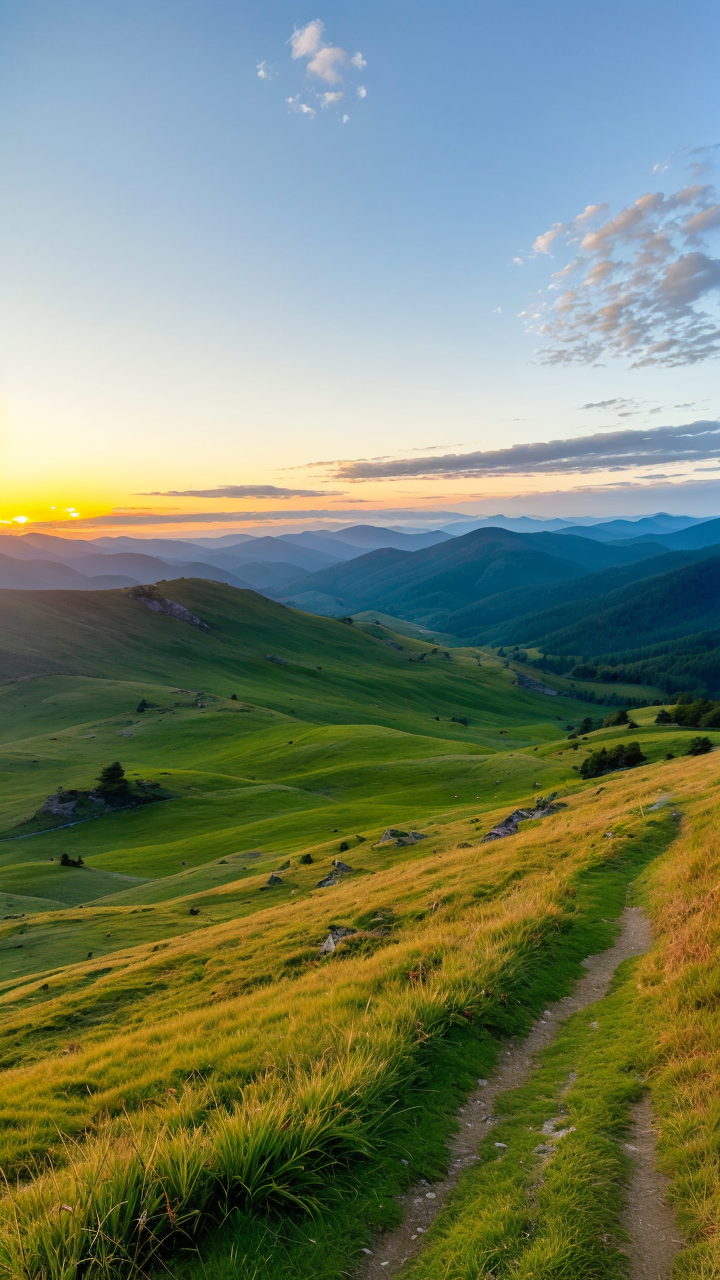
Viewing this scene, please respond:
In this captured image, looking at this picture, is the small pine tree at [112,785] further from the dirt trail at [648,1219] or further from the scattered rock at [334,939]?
the dirt trail at [648,1219]

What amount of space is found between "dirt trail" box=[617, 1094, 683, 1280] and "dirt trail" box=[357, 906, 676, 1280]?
2cm

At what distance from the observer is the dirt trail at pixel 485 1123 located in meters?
5.75

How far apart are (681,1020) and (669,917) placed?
16.7ft

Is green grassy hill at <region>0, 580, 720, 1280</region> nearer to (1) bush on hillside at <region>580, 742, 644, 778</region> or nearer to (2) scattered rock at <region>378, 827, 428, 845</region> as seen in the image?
(2) scattered rock at <region>378, 827, 428, 845</region>

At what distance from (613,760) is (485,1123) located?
226ft

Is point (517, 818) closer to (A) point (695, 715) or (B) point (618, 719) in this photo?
(A) point (695, 715)

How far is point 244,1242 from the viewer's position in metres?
5.50

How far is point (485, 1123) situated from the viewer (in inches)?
316

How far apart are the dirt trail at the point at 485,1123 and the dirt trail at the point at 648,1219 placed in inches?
0.7

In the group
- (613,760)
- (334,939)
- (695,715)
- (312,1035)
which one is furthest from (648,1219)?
(695,715)

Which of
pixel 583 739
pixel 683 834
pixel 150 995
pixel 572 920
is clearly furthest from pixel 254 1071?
pixel 583 739

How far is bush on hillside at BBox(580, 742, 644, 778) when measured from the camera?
68.5 m

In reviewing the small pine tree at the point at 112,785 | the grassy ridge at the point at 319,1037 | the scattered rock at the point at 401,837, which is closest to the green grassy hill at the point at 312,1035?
the grassy ridge at the point at 319,1037

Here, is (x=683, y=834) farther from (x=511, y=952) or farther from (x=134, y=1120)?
(x=134, y=1120)
